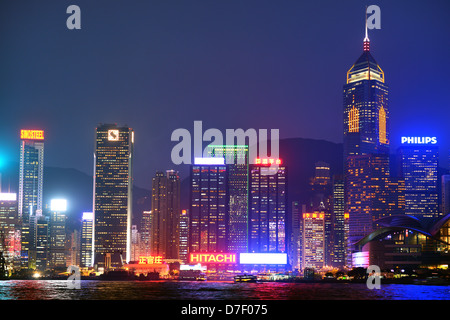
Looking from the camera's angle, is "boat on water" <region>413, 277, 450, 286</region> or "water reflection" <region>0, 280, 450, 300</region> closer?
"water reflection" <region>0, 280, 450, 300</region>

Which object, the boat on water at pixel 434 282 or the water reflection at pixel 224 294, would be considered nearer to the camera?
the water reflection at pixel 224 294

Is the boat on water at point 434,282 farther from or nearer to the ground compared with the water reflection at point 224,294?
nearer to the ground

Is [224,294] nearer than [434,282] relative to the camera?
Yes

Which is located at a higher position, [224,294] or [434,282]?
[224,294]

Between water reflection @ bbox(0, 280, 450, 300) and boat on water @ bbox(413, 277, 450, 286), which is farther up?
water reflection @ bbox(0, 280, 450, 300)
